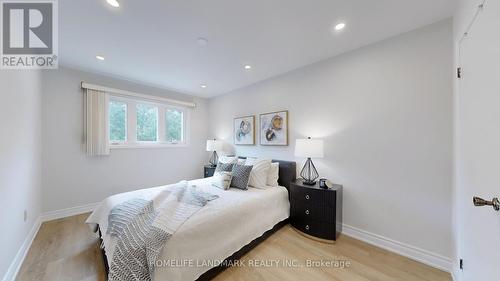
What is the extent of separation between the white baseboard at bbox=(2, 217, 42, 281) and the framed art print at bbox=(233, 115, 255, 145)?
3.14m

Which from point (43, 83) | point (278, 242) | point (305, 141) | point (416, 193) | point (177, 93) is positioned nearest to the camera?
point (416, 193)

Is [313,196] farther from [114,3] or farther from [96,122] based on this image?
[96,122]

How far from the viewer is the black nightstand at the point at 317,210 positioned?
7.09ft

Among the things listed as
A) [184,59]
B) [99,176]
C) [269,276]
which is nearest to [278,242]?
[269,276]

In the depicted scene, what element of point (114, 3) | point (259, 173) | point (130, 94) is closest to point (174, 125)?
point (130, 94)

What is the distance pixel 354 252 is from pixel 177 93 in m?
4.36

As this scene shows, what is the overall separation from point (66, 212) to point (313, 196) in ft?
12.8

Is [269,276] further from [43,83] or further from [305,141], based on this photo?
[43,83]

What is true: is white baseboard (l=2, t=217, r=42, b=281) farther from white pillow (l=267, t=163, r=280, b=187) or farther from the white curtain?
white pillow (l=267, t=163, r=280, b=187)

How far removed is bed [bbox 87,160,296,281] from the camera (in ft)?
4.42

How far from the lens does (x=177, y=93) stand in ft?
13.7

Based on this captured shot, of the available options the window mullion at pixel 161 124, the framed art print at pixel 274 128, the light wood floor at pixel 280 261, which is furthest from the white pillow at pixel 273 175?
the window mullion at pixel 161 124

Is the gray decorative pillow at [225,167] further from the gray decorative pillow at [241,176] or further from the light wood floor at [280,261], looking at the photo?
the light wood floor at [280,261]

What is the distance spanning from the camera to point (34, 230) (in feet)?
7.54
